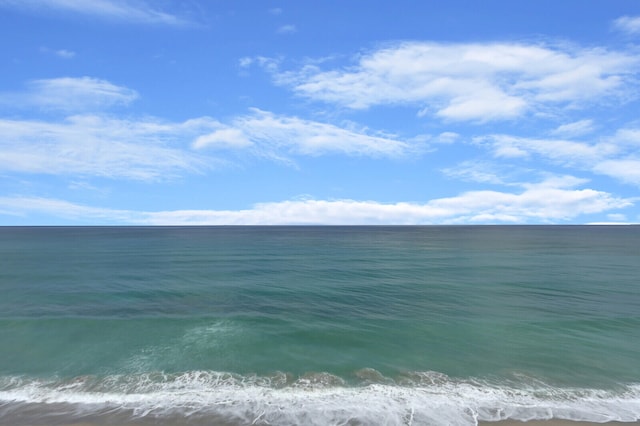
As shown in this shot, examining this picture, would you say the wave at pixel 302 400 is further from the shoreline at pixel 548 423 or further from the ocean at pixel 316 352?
the shoreline at pixel 548 423

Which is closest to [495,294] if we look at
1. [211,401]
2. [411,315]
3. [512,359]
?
[411,315]

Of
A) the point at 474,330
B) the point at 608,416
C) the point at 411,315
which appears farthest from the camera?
the point at 411,315

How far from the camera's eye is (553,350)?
17922 millimetres

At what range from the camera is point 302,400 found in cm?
1333

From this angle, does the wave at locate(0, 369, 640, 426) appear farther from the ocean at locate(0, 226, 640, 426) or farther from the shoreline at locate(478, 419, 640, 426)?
the shoreline at locate(478, 419, 640, 426)

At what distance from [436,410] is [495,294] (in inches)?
802

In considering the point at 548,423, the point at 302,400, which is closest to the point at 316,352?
the point at 302,400

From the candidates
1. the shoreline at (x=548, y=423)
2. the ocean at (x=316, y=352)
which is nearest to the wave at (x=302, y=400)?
the ocean at (x=316, y=352)

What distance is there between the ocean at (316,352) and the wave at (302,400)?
0.06 metres

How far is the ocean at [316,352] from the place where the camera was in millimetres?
12844

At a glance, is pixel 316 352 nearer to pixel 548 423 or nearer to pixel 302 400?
pixel 302 400

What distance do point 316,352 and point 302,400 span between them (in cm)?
428

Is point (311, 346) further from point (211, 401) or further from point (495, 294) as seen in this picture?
point (495, 294)

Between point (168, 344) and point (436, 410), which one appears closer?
point (436, 410)
